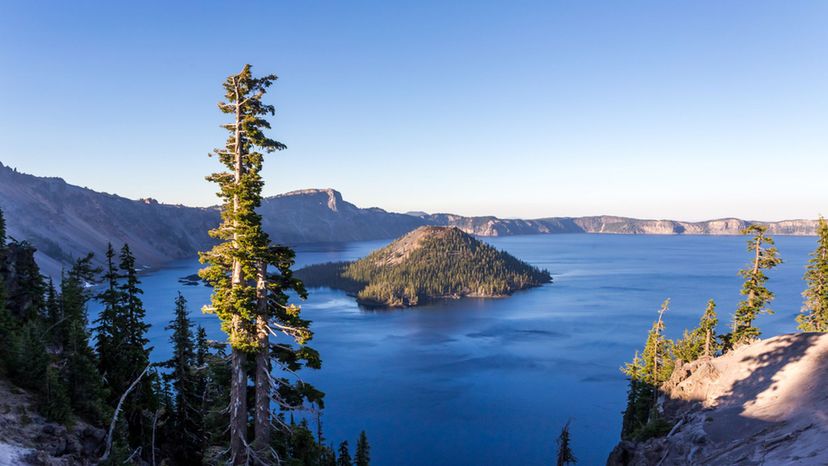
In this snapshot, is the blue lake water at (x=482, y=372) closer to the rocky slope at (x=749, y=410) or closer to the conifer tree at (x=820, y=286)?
the conifer tree at (x=820, y=286)

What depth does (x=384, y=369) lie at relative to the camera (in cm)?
10862

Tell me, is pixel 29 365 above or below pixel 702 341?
above

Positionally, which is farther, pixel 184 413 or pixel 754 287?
pixel 754 287

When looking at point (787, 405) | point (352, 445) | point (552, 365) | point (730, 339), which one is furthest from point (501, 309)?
point (787, 405)

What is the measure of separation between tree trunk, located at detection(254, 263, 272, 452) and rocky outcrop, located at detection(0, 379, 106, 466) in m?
14.1

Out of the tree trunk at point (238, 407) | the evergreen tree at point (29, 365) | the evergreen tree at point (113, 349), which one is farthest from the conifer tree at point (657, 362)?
the evergreen tree at point (29, 365)

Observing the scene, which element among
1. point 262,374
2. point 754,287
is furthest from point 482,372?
point 262,374

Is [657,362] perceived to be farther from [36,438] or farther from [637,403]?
[36,438]

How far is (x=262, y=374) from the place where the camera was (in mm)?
Answer: 14734

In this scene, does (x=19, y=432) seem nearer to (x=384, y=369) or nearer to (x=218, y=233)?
(x=218, y=233)

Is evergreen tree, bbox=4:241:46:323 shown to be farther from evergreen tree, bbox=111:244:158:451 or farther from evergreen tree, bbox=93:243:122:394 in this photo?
evergreen tree, bbox=111:244:158:451

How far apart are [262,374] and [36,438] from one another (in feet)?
59.4

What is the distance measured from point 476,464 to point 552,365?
160ft

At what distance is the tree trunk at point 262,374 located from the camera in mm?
14656
